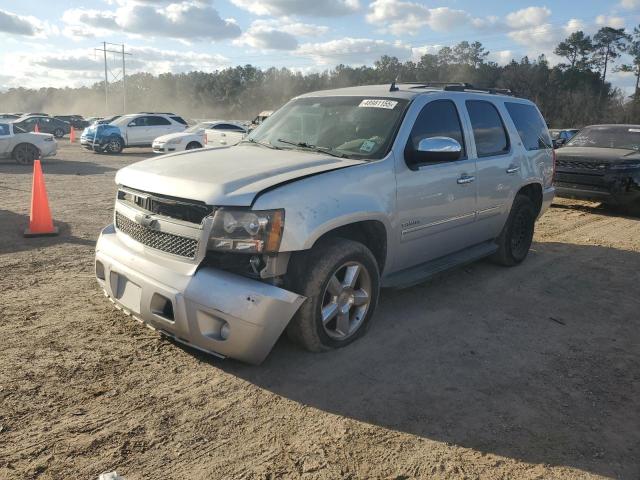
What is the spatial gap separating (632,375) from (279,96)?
86.8 m

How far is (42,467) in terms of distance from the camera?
263 cm

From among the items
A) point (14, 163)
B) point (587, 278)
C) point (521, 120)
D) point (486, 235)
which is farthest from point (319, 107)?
point (14, 163)

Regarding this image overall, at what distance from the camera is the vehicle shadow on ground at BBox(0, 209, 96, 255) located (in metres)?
6.57

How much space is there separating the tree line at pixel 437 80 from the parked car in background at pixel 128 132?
12163 mm

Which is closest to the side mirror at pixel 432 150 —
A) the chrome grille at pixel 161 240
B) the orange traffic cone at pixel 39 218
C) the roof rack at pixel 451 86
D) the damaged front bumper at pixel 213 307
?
the roof rack at pixel 451 86

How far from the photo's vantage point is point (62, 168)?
16656 millimetres

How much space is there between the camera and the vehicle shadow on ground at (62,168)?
15.4 meters

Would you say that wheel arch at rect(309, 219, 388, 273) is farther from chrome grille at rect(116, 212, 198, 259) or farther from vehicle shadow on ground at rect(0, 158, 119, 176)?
vehicle shadow on ground at rect(0, 158, 119, 176)

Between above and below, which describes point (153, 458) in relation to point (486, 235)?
below

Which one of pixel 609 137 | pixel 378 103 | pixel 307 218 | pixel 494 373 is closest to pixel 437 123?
pixel 378 103

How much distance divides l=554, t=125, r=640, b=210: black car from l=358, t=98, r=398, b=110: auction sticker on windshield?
22.5 ft

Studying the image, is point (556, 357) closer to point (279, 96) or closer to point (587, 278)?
point (587, 278)

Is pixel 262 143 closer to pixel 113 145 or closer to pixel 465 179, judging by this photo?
pixel 465 179

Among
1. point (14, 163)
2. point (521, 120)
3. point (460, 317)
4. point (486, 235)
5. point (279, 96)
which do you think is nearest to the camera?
point (460, 317)
